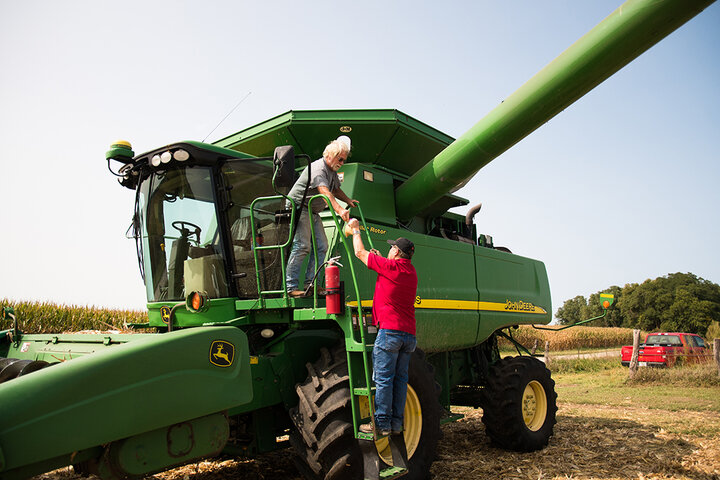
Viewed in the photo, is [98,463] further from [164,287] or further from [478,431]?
[478,431]

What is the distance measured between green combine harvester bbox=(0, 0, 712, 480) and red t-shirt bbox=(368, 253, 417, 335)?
0.67ft

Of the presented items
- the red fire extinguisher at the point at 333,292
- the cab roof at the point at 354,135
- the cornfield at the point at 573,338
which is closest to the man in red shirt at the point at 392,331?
the red fire extinguisher at the point at 333,292

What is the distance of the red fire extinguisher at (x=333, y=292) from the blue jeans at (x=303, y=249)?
43cm

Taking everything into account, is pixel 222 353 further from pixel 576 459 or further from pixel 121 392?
pixel 576 459

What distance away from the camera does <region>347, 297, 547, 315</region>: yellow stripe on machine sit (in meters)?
5.34

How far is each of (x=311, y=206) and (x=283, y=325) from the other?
1.10 meters

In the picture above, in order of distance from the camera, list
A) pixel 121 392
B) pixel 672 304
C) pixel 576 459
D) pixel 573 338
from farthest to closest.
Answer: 1. pixel 672 304
2. pixel 573 338
3. pixel 576 459
4. pixel 121 392

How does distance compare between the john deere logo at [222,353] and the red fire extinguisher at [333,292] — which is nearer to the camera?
the john deere logo at [222,353]

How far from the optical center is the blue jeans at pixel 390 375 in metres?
3.76

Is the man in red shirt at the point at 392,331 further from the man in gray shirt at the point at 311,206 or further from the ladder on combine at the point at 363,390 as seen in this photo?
the man in gray shirt at the point at 311,206

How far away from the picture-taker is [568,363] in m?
19.3

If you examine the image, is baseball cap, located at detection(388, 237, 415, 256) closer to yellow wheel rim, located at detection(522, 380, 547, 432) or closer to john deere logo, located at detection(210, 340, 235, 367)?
john deere logo, located at detection(210, 340, 235, 367)

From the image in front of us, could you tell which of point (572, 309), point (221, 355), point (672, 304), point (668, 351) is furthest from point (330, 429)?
point (572, 309)

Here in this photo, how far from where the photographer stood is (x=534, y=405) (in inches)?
267
